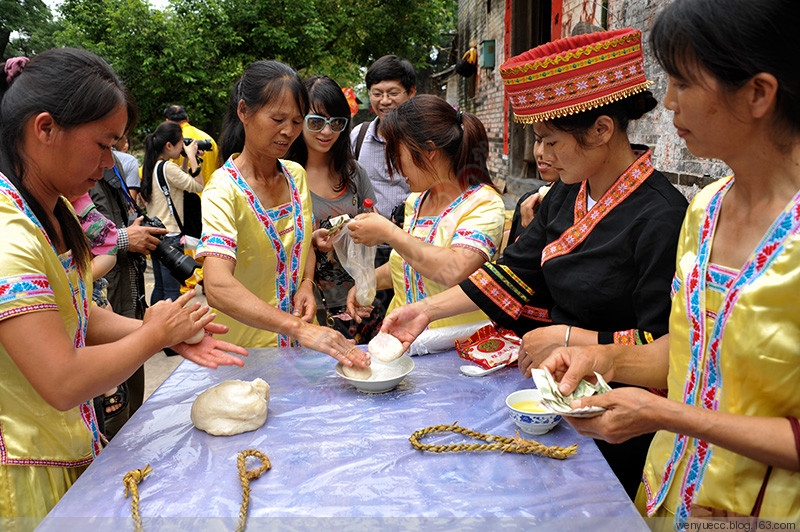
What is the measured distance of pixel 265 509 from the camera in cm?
135

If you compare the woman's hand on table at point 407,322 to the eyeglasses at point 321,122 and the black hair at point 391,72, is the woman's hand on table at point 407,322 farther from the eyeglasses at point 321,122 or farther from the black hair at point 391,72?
the black hair at point 391,72

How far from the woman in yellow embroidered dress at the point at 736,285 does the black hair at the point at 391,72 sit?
3.13 meters

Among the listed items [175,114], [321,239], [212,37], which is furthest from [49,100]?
[212,37]

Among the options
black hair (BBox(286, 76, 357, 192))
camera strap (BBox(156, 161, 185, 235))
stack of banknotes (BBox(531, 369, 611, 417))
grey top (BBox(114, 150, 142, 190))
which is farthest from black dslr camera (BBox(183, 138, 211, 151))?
stack of banknotes (BBox(531, 369, 611, 417))

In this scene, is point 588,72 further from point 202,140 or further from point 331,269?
point 202,140

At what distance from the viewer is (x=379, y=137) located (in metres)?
4.18

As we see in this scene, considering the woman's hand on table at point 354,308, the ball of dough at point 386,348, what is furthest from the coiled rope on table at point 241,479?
the woman's hand on table at point 354,308

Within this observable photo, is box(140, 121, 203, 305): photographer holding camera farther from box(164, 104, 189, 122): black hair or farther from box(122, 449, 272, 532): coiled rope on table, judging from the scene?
box(122, 449, 272, 532): coiled rope on table

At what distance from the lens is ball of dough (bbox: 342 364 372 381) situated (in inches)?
76.9

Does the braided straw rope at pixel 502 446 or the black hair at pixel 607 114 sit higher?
the black hair at pixel 607 114

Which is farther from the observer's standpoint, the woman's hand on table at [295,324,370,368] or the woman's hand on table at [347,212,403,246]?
the woman's hand on table at [347,212,403,246]

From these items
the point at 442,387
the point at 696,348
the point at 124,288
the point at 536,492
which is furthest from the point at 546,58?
the point at 124,288

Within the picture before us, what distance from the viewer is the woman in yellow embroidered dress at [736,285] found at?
1096 mm

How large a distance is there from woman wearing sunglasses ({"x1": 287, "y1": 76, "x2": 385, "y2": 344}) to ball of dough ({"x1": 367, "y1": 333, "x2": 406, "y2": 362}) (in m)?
0.96
